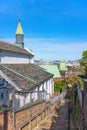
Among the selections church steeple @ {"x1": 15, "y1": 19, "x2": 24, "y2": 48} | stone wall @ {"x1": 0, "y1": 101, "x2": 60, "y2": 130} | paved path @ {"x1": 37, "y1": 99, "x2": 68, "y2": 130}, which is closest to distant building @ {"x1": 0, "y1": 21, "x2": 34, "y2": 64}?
church steeple @ {"x1": 15, "y1": 19, "x2": 24, "y2": 48}

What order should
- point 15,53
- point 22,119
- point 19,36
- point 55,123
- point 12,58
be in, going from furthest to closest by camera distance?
1. point 19,36
2. point 15,53
3. point 12,58
4. point 55,123
5. point 22,119

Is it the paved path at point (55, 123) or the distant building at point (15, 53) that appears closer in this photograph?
the paved path at point (55, 123)

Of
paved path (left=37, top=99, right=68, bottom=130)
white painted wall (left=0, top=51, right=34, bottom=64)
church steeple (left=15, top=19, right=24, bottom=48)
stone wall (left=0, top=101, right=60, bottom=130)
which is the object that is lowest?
paved path (left=37, top=99, right=68, bottom=130)

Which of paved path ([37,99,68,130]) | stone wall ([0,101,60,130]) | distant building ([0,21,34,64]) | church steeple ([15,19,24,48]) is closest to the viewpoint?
stone wall ([0,101,60,130])

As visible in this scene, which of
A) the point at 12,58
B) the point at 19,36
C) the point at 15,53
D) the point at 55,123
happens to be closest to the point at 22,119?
the point at 55,123

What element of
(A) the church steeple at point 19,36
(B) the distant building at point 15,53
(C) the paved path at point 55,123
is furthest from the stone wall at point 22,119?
(A) the church steeple at point 19,36

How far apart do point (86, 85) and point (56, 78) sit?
Result: 49.7m

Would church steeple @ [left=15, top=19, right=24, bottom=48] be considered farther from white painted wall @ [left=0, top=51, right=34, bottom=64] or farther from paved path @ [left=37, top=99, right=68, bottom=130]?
paved path @ [left=37, top=99, right=68, bottom=130]

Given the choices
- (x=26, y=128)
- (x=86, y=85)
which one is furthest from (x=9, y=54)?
(x=86, y=85)

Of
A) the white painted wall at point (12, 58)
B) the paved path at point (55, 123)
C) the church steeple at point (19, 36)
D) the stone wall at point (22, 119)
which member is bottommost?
the paved path at point (55, 123)

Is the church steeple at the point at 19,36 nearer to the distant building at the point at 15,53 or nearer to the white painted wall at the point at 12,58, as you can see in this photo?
the distant building at the point at 15,53

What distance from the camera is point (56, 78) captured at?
59.7 metres

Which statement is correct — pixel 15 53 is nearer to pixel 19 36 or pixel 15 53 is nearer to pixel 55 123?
pixel 19 36

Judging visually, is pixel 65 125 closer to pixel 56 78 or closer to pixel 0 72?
pixel 0 72
